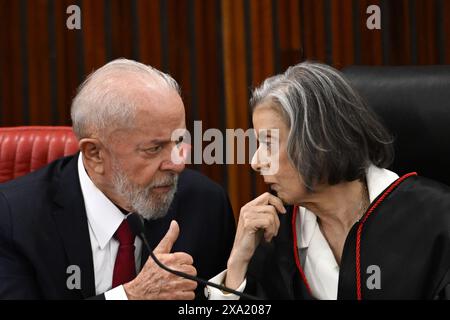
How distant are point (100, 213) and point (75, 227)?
6cm

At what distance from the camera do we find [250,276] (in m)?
1.55

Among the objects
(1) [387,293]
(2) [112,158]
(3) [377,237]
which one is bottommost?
(1) [387,293]

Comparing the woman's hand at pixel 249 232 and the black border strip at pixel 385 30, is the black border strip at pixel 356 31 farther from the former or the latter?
the woman's hand at pixel 249 232

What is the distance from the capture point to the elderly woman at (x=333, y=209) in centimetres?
146

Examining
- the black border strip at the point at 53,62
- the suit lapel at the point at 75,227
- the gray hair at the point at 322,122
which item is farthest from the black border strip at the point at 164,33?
the gray hair at the point at 322,122

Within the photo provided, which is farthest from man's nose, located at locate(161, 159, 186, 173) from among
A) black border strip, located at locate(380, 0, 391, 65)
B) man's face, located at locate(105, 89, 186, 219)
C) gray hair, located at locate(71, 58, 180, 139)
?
black border strip, located at locate(380, 0, 391, 65)

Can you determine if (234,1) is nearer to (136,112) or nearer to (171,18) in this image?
(171,18)

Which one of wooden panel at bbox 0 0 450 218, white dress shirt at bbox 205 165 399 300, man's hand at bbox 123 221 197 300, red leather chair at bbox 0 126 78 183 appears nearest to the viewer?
man's hand at bbox 123 221 197 300

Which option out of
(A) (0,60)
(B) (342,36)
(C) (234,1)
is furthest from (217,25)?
(A) (0,60)

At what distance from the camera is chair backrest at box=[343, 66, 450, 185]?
1642 millimetres

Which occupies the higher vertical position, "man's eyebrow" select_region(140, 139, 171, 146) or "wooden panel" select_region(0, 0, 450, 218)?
"wooden panel" select_region(0, 0, 450, 218)

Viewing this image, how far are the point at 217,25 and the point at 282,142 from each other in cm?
102

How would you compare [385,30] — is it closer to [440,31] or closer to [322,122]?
[440,31]

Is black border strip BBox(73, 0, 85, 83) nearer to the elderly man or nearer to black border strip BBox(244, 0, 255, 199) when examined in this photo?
black border strip BBox(244, 0, 255, 199)
